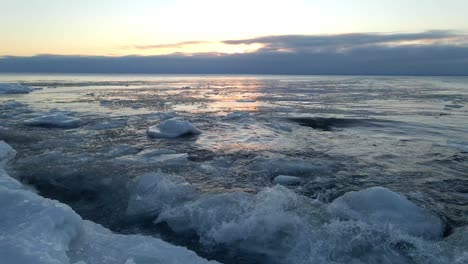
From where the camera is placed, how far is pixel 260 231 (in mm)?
5953

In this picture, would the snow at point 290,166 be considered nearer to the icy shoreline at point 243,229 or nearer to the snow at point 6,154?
the icy shoreline at point 243,229

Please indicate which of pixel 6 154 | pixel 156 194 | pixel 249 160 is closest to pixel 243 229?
pixel 156 194

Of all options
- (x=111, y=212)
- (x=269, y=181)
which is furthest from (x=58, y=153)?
(x=269, y=181)

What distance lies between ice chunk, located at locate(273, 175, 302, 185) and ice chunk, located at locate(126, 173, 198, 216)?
189 centimetres

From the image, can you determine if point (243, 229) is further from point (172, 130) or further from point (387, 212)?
point (172, 130)

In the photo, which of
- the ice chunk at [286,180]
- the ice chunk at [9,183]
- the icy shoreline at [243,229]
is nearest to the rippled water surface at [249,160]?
the ice chunk at [286,180]

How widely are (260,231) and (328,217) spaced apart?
Result: 1.27 meters

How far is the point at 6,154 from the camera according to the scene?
10172 mm

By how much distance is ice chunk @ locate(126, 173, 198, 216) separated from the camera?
23.0 ft

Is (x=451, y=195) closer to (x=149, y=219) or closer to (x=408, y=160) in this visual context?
(x=408, y=160)

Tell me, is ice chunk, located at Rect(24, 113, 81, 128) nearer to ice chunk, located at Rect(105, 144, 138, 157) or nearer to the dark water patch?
ice chunk, located at Rect(105, 144, 138, 157)

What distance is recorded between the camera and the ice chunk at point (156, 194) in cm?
701

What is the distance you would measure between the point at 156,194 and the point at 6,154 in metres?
5.42

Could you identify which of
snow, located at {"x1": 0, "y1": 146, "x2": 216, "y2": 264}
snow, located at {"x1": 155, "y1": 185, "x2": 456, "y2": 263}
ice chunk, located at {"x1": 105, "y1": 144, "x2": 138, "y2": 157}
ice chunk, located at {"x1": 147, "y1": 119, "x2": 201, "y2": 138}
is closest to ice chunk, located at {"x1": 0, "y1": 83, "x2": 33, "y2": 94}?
ice chunk, located at {"x1": 147, "y1": 119, "x2": 201, "y2": 138}
